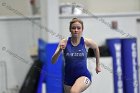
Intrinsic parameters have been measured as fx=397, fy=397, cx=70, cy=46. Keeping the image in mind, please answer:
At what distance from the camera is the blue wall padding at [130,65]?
3.15 m

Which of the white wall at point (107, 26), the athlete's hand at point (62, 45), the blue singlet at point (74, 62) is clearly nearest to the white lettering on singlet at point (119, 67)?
the white wall at point (107, 26)

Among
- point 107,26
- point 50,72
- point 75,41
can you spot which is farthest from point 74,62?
point 107,26

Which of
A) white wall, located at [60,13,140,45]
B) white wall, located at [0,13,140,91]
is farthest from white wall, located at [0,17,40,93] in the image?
white wall, located at [60,13,140,45]

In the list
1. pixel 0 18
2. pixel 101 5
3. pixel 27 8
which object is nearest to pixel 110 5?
pixel 101 5

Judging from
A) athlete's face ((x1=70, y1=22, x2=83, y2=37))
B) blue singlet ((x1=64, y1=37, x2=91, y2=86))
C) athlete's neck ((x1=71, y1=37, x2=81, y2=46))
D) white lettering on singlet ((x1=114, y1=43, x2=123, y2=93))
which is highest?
athlete's face ((x1=70, y1=22, x2=83, y2=37))

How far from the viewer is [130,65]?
3.16 metres

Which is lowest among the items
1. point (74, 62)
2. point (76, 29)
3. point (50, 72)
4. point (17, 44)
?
point (50, 72)

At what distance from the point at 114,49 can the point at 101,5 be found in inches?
19.0

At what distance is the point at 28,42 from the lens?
11.2 ft

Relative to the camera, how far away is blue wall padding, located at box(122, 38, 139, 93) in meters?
3.15

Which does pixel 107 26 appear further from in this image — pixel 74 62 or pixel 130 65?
Result: pixel 74 62

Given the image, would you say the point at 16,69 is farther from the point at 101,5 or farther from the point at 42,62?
the point at 101,5

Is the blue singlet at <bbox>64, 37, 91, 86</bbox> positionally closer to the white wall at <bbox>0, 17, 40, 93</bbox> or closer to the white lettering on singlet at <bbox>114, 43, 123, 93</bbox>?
the white lettering on singlet at <bbox>114, 43, 123, 93</bbox>

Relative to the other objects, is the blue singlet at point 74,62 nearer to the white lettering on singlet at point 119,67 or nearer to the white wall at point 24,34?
the white lettering on singlet at point 119,67
